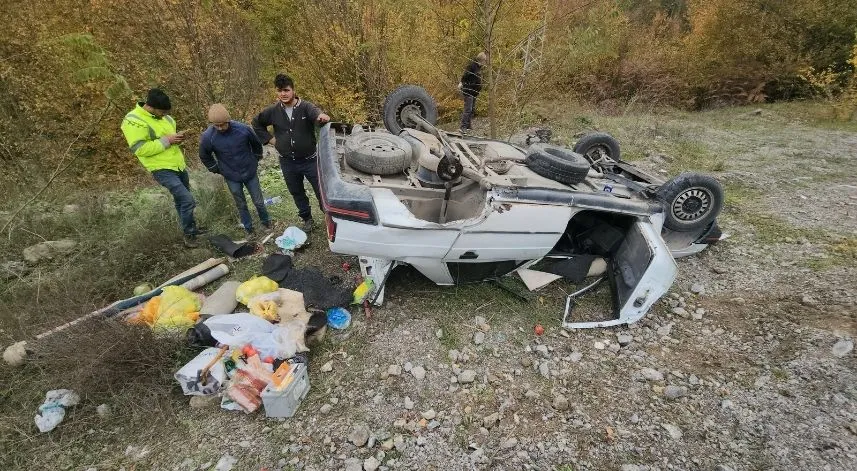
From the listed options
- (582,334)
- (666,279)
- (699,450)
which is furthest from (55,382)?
(666,279)

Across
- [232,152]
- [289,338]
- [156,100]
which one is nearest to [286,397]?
[289,338]

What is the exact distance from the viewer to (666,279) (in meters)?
2.98

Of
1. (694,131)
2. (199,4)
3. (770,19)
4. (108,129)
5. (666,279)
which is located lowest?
(694,131)

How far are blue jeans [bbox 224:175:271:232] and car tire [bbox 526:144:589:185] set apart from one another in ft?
9.40

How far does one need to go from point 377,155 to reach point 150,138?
2259 millimetres

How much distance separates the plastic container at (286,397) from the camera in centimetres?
240

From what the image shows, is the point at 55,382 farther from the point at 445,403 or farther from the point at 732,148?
the point at 732,148

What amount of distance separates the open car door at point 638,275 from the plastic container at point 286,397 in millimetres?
2004

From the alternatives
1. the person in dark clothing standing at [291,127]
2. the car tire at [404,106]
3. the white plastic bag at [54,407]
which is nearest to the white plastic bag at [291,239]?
the person in dark clothing standing at [291,127]

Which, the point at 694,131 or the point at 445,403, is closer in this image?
the point at 445,403

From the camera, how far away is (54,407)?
8.02 feet

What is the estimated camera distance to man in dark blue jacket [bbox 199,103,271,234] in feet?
12.9

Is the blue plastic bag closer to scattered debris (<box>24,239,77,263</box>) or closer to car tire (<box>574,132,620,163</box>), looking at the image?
scattered debris (<box>24,239,77,263</box>)

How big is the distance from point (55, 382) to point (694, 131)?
10.6m
